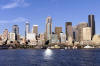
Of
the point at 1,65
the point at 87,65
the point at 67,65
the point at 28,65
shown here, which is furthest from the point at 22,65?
the point at 87,65

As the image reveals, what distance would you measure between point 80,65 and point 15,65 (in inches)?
1051

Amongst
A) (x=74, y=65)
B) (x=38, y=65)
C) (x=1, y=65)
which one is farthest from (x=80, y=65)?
(x=1, y=65)

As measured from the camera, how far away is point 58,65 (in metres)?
99.9

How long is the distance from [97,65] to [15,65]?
3366cm

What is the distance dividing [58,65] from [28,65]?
40.7 ft

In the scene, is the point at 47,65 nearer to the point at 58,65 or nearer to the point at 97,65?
the point at 58,65

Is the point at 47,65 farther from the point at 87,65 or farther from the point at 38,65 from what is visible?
the point at 87,65

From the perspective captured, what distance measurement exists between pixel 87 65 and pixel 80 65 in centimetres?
286

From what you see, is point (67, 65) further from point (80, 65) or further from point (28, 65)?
point (28, 65)

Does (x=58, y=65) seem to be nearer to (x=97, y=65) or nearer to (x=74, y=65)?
(x=74, y=65)

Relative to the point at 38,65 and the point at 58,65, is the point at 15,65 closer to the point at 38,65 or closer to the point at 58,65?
the point at 38,65

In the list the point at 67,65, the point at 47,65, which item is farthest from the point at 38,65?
the point at 67,65

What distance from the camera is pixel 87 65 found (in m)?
98.8

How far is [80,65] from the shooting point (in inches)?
3888
